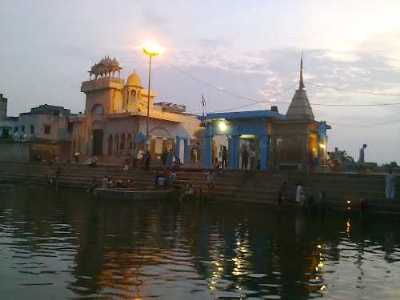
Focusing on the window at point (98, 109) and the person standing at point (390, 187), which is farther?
the window at point (98, 109)

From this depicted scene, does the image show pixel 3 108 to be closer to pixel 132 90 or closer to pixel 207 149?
pixel 132 90

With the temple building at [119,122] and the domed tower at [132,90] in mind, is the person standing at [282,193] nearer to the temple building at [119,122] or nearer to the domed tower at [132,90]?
the temple building at [119,122]

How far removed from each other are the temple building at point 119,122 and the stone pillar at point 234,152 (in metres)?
11.1

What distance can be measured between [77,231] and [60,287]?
21.9ft

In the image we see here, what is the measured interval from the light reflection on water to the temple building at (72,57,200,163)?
24.2 metres

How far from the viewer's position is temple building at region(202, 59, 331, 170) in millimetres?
29328

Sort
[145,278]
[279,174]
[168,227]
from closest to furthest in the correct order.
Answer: [145,278], [168,227], [279,174]

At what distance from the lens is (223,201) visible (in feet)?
87.7

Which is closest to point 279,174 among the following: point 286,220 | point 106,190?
point 286,220

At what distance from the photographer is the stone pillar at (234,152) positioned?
1280 inches

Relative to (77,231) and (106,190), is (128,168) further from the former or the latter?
(77,231)

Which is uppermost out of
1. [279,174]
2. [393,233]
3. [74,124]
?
[74,124]

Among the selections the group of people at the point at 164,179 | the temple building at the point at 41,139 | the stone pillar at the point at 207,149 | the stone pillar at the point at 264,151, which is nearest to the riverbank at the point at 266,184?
the group of people at the point at 164,179

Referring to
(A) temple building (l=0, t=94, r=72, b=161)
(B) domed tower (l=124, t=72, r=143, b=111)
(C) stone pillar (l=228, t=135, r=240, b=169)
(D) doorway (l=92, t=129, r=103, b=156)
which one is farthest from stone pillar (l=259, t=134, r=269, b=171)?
(A) temple building (l=0, t=94, r=72, b=161)
